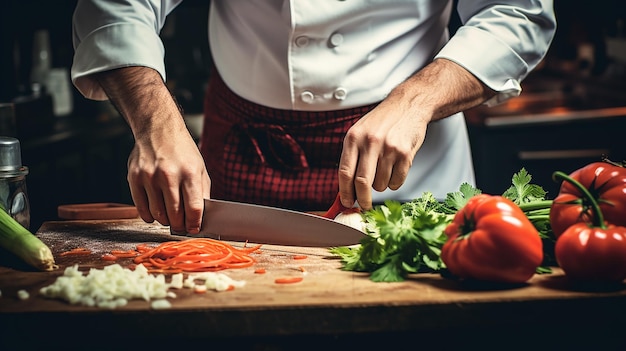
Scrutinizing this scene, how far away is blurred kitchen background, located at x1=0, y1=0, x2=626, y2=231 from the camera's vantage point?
3.10 m

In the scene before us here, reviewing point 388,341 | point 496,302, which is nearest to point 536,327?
point 496,302

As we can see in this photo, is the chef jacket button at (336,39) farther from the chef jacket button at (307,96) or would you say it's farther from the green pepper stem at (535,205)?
the green pepper stem at (535,205)

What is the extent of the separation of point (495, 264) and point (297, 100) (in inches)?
29.1

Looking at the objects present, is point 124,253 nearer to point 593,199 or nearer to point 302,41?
point 302,41

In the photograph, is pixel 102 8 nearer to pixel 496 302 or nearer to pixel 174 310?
pixel 174 310

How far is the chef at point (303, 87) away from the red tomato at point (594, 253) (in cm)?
38

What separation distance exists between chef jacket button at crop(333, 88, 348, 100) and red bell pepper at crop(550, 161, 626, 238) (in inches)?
23.3

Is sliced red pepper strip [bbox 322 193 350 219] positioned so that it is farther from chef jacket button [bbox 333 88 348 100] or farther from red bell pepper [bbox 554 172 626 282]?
red bell pepper [bbox 554 172 626 282]

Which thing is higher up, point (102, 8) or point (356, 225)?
point (102, 8)

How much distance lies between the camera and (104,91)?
1788mm

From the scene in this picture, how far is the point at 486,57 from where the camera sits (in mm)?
1740

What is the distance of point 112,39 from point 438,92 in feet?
2.26

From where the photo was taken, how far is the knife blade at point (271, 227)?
1568 millimetres

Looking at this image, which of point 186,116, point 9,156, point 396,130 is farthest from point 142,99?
point 186,116
